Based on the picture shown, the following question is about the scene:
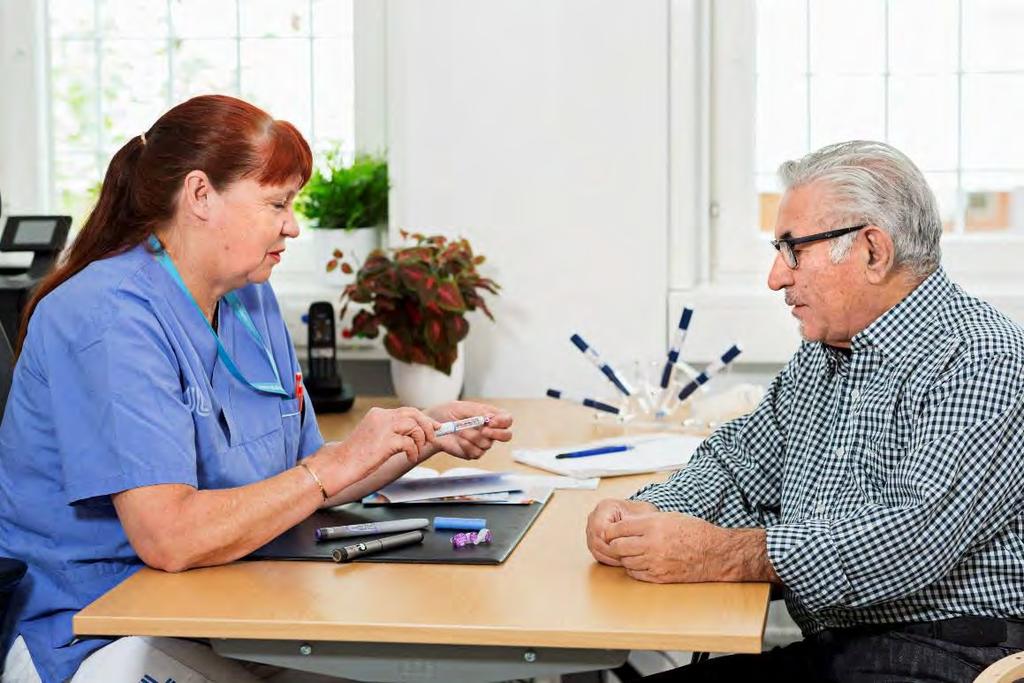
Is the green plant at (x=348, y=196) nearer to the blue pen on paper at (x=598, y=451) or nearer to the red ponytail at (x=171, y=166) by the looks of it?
the blue pen on paper at (x=598, y=451)

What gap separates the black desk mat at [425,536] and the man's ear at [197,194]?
0.48 meters

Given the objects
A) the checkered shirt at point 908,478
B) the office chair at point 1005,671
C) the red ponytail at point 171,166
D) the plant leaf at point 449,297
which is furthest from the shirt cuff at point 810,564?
the plant leaf at point 449,297

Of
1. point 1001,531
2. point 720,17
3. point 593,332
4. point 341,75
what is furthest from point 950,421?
point 341,75

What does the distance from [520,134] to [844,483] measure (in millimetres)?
1496

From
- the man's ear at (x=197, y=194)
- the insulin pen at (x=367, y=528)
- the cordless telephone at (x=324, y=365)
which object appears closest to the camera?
the insulin pen at (x=367, y=528)

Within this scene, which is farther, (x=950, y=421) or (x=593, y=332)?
(x=593, y=332)

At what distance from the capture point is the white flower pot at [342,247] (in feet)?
10.8

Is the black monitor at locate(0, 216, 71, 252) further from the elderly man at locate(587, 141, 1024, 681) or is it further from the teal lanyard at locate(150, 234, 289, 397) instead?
the elderly man at locate(587, 141, 1024, 681)

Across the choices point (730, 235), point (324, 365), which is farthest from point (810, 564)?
point (730, 235)

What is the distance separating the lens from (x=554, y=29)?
3053 mm

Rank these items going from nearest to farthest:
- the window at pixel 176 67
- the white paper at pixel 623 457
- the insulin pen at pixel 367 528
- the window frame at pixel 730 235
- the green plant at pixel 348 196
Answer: the insulin pen at pixel 367 528 → the white paper at pixel 623 457 → the window frame at pixel 730 235 → the green plant at pixel 348 196 → the window at pixel 176 67

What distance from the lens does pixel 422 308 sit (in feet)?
9.37

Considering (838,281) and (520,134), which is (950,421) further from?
(520,134)

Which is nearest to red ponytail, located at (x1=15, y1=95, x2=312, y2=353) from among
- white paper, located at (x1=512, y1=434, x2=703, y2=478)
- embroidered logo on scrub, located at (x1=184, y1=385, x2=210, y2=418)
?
embroidered logo on scrub, located at (x1=184, y1=385, x2=210, y2=418)
